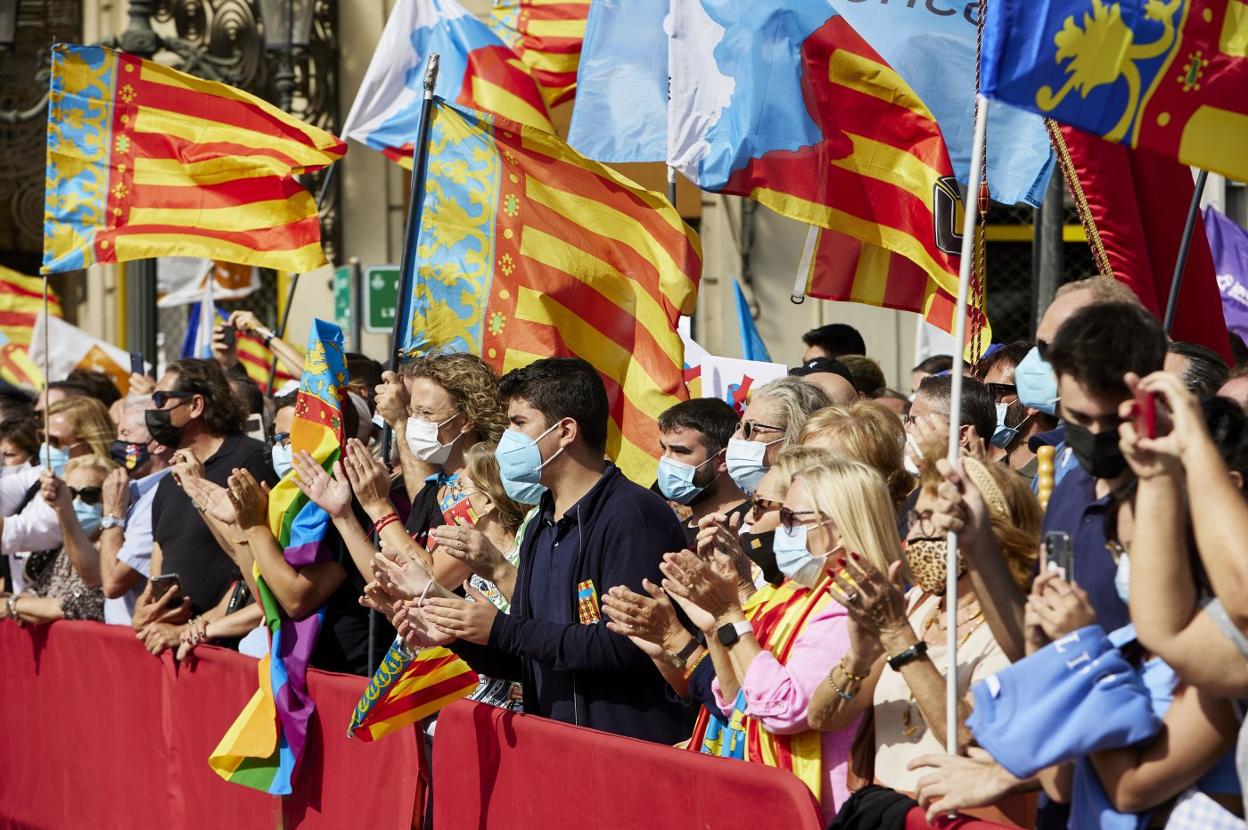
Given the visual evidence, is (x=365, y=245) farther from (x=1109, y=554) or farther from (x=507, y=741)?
(x=1109, y=554)

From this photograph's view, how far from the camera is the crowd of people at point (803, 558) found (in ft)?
12.0

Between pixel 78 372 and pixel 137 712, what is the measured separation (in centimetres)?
460

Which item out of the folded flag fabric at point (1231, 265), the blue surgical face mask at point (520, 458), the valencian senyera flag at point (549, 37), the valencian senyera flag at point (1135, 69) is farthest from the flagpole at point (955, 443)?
the valencian senyera flag at point (549, 37)

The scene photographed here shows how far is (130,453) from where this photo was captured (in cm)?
916

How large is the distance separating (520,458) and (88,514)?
13.8ft

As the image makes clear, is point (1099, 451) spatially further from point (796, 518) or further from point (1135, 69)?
point (796, 518)

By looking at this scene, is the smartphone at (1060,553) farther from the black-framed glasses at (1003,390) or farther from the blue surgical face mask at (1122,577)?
the black-framed glasses at (1003,390)

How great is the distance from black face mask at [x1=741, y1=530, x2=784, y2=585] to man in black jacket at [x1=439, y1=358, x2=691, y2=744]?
0.95 ft

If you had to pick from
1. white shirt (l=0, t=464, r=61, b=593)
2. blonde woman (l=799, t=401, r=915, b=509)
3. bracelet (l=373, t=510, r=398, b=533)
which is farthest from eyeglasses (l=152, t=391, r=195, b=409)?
blonde woman (l=799, t=401, r=915, b=509)

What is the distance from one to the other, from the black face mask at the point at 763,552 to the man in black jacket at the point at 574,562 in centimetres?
29

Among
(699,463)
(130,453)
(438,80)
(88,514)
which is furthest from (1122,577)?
(438,80)

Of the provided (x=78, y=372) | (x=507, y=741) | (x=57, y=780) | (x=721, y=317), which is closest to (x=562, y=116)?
(x=721, y=317)

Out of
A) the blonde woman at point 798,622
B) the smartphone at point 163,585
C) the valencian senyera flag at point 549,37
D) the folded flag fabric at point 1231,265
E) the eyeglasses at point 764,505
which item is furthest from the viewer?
the valencian senyera flag at point 549,37

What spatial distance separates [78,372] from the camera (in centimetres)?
1252
